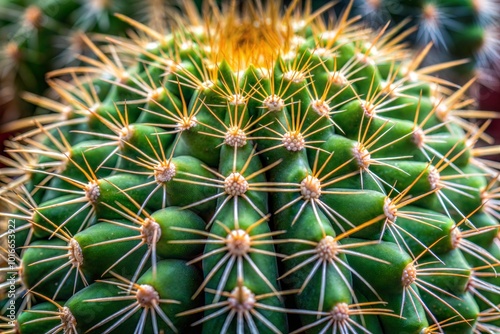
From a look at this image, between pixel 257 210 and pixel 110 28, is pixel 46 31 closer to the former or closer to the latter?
pixel 110 28

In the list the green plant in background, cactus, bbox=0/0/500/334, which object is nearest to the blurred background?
the green plant in background

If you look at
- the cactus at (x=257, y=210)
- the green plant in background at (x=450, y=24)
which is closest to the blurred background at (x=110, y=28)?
the green plant in background at (x=450, y=24)

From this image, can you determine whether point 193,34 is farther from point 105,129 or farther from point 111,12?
point 111,12

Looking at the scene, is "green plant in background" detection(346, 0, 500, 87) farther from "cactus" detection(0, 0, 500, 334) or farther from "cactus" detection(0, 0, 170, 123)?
"cactus" detection(0, 0, 170, 123)

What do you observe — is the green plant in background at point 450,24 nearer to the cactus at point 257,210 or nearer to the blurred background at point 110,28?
the blurred background at point 110,28

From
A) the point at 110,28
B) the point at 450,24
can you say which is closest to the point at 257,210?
the point at 110,28

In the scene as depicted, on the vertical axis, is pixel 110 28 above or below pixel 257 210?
above
